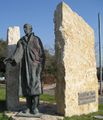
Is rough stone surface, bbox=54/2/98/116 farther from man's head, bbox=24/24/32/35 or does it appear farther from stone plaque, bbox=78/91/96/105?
man's head, bbox=24/24/32/35

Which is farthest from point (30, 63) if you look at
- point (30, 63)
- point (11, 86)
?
point (11, 86)

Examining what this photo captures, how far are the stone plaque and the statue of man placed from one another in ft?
4.91

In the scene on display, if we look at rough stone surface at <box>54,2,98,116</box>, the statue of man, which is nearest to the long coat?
the statue of man

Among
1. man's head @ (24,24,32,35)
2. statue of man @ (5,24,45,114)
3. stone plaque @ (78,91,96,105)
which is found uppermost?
man's head @ (24,24,32,35)

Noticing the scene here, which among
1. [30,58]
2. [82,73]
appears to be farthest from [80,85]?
[30,58]

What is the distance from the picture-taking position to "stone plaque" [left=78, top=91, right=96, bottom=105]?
11.1 metres

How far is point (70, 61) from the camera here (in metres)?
10.8

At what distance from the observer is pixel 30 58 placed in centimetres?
1023

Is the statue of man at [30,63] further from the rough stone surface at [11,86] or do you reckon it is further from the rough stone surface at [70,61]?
the rough stone surface at [11,86]

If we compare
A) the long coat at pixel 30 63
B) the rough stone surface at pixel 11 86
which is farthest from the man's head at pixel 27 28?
the rough stone surface at pixel 11 86

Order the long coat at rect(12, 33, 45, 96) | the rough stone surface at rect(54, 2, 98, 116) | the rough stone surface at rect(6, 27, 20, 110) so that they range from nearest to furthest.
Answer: the long coat at rect(12, 33, 45, 96), the rough stone surface at rect(54, 2, 98, 116), the rough stone surface at rect(6, 27, 20, 110)

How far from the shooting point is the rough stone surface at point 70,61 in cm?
1062

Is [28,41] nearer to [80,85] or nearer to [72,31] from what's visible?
[72,31]

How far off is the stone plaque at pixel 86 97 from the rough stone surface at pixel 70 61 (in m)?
0.09
